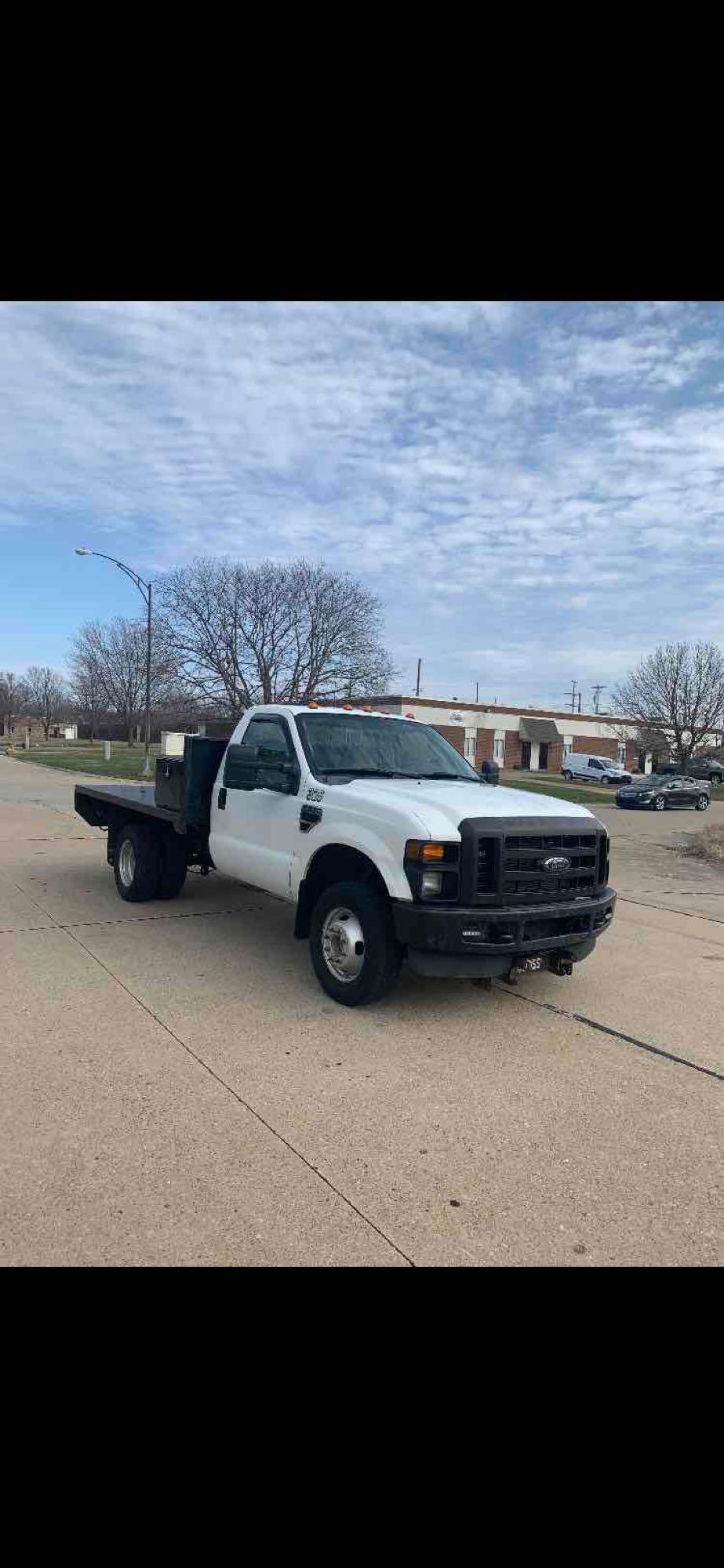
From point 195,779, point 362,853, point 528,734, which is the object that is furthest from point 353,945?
point 528,734

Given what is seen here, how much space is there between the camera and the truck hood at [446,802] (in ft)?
15.7

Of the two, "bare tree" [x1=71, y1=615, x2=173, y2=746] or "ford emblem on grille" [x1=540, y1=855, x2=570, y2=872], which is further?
"bare tree" [x1=71, y1=615, x2=173, y2=746]

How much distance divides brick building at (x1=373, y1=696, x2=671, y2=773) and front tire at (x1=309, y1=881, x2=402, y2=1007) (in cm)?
5560

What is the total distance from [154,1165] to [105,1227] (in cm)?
43

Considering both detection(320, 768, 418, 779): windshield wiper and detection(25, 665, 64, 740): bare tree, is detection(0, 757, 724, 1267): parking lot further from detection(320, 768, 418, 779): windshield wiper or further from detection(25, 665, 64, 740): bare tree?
detection(25, 665, 64, 740): bare tree

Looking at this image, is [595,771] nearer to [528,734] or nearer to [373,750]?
[528,734]

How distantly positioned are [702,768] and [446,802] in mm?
51351

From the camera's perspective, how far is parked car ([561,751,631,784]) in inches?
2176

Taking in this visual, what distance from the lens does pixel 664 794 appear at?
31.5 metres

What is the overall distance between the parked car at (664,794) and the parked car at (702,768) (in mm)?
16643

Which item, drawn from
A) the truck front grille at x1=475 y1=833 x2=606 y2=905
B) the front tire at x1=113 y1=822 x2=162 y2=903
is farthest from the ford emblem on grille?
the front tire at x1=113 y1=822 x2=162 y2=903
